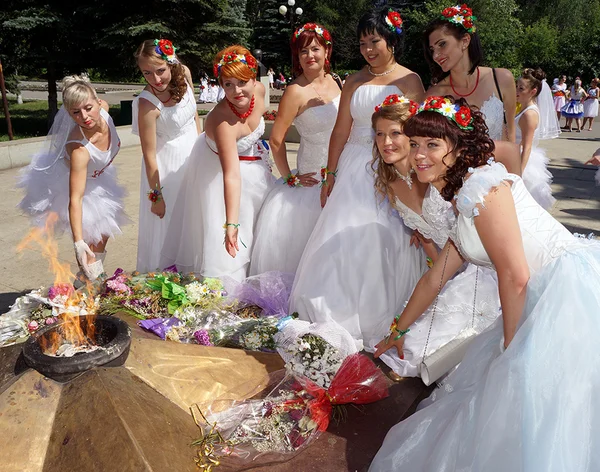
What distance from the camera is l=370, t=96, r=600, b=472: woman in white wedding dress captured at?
2.11m

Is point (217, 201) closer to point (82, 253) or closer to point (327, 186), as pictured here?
point (327, 186)

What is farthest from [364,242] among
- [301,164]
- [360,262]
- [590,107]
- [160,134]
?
[590,107]

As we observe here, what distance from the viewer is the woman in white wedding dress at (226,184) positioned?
4086 millimetres

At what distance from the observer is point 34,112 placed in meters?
21.1

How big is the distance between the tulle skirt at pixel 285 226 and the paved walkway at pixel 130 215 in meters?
2.14

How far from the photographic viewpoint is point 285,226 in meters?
4.55

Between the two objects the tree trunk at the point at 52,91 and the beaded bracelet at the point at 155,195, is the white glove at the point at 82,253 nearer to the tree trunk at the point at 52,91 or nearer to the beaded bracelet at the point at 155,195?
the beaded bracelet at the point at 155,195

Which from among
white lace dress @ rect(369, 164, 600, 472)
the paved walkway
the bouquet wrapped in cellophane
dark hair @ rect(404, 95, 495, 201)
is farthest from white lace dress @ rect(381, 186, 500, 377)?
the paved walkway

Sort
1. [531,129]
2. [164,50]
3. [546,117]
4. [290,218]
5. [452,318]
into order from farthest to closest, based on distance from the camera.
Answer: [546,117] < [531,129] < [290,218] < [164,50] < [452,318]

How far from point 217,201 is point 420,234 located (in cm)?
176

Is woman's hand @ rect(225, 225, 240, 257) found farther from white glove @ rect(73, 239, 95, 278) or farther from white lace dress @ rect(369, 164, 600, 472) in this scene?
white lace dress @ rect(369, 164, 600, 472)

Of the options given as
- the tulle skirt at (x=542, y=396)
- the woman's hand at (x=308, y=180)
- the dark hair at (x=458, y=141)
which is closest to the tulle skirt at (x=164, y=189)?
the woman's hand at (x=308, y=180)

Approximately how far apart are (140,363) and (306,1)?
48076 millimetres

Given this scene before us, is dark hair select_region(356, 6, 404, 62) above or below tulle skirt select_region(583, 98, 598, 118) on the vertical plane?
above
